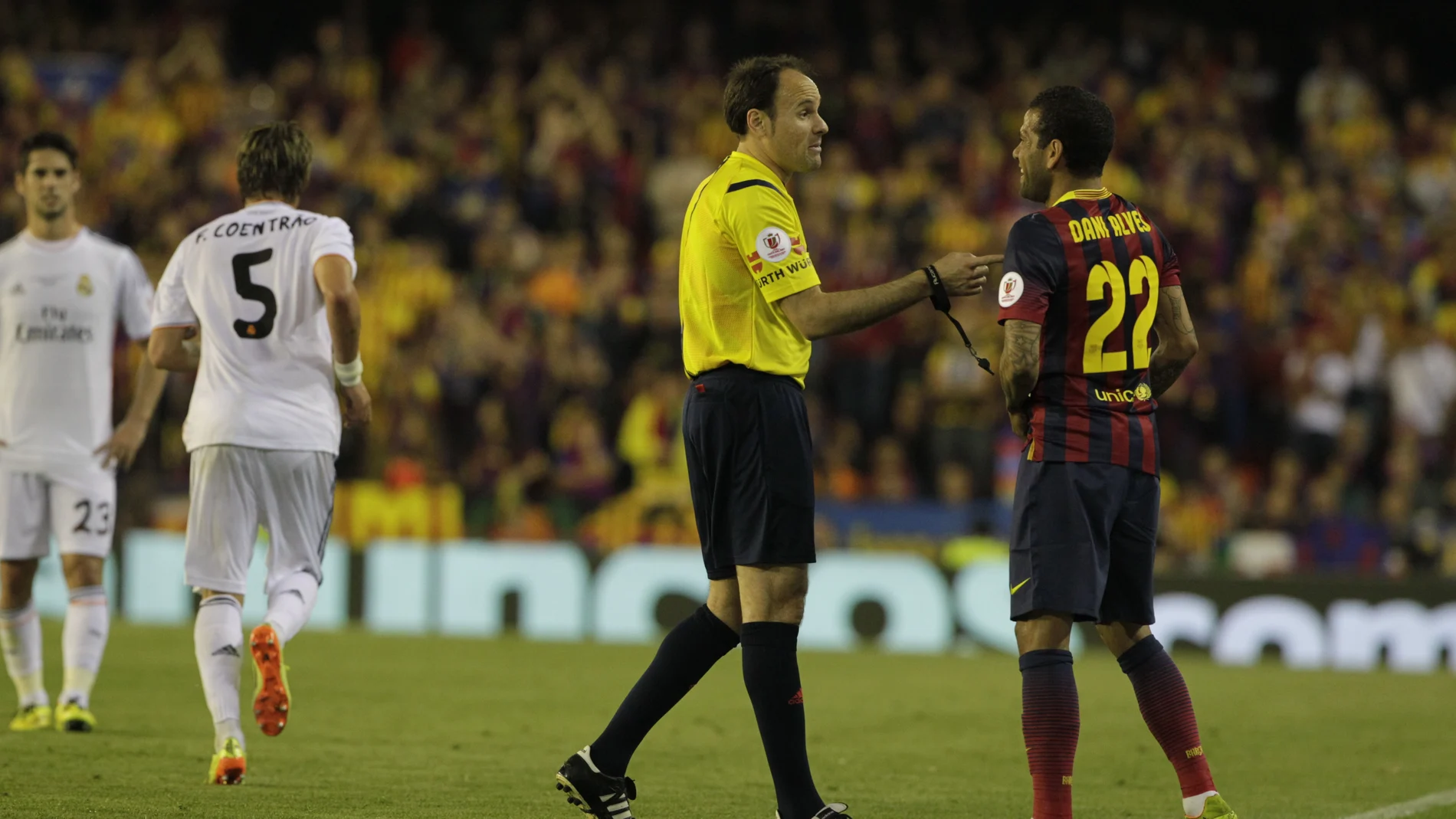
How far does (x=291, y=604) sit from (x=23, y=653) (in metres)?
2.48

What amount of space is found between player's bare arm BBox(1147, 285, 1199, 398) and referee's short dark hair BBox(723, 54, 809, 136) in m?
1.35

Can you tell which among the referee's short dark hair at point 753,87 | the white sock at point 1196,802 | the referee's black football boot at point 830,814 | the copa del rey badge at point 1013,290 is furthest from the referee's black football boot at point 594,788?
the referee's short dark hair at point 753,87


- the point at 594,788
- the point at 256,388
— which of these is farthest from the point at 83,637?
the point at 594,788

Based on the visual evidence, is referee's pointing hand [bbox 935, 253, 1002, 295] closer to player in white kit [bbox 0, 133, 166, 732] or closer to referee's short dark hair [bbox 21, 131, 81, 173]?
player in white kit [bbox 0, 133, 166, 732]

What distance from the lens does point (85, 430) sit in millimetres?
8352

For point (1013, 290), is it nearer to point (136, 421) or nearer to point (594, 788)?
point (594, 788)

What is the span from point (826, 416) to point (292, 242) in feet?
35.3

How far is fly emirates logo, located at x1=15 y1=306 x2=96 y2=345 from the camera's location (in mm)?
8359

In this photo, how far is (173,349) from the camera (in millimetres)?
6875

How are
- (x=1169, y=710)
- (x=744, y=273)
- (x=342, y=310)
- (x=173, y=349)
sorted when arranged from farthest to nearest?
(x=173, y=349) → (x=342, y=310) → (x=1169, y=710) → (x=744, y=273)

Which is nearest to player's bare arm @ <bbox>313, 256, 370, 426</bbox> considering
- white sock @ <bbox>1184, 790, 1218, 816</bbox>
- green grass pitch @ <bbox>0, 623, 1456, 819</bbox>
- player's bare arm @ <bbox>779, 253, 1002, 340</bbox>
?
green grass pitch @ <bbox>0, 623, 1456, 819</bbox>

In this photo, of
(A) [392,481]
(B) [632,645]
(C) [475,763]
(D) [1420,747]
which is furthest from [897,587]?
(C) [475,763]

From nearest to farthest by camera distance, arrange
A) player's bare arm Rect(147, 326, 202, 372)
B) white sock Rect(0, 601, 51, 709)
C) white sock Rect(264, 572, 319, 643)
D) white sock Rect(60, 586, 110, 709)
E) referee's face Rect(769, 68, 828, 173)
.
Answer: referee's face Rect(769, 68, 828, 173)
white sock Rect(264, 572, 319, 643)
player's bare arm Rect(147, 326, 202, 372)
white sock Rect(60, 586, 110, 709)
white sock Rect(0, 601, 51, 709)

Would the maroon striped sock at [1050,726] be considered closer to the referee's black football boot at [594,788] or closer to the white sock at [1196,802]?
the white sock at [1196,802]
